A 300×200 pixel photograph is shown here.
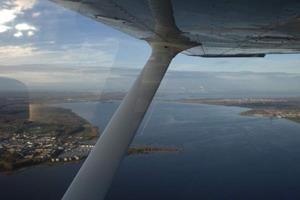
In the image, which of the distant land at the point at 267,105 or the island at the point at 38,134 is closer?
the island at the point at 38,134

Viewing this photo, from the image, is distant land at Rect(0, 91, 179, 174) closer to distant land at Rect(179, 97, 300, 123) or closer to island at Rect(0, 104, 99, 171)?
island at Rect(0, 104, 99, 171)

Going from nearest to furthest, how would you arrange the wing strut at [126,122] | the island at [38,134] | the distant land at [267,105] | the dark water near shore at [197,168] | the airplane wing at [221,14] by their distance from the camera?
the airplane wing at [221,14], the wing strut at [126,122], the island at [38,134], the dark water near shore at [197,168], the distant land at [267,105]

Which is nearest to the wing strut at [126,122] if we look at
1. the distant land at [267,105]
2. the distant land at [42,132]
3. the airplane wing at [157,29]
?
the airplane wing at [157,29]

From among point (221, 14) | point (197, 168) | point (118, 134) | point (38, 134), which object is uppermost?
point (221, 14)

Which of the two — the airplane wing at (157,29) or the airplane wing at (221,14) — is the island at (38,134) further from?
the airplane wing at (221,14)

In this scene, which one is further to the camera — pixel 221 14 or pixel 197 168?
pixel 197 168

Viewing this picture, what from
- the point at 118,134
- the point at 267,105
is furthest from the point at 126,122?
the point at 267,105

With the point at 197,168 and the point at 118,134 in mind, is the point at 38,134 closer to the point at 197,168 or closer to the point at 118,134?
the point at 197,168
